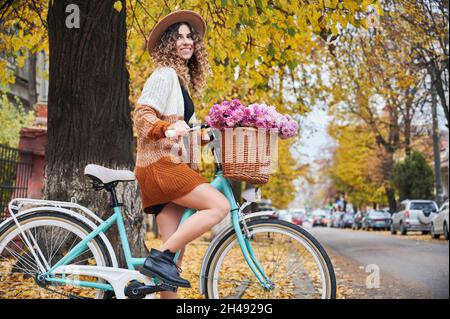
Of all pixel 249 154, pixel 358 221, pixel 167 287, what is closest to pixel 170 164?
pixel 249 154

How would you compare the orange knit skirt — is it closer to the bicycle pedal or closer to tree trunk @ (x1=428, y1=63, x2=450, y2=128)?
the bicycle pedal

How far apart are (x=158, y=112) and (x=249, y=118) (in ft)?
2.03

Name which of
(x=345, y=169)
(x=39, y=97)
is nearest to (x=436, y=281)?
(x=39, y=97)

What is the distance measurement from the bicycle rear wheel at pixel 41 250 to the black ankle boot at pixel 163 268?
37 centimetres

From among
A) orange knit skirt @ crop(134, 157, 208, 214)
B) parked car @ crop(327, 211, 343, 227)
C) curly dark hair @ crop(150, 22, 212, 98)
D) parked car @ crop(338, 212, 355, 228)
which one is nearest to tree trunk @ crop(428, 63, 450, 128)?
curly dark hair @ crop(150, 22, 212, 98)

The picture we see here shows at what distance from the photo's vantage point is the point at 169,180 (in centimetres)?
418

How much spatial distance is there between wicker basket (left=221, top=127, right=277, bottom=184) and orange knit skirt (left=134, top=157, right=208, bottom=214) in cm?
26

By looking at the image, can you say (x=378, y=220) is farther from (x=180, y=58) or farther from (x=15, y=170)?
(x=180, y=58)

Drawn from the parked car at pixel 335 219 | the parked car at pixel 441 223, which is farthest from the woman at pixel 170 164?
the parked car at pixel 335 219

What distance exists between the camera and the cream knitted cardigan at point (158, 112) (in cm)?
414

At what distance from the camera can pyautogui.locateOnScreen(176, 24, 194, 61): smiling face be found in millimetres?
4406

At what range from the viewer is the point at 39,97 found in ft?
81.8

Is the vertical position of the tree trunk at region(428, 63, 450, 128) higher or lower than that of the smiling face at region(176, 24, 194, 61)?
higher
